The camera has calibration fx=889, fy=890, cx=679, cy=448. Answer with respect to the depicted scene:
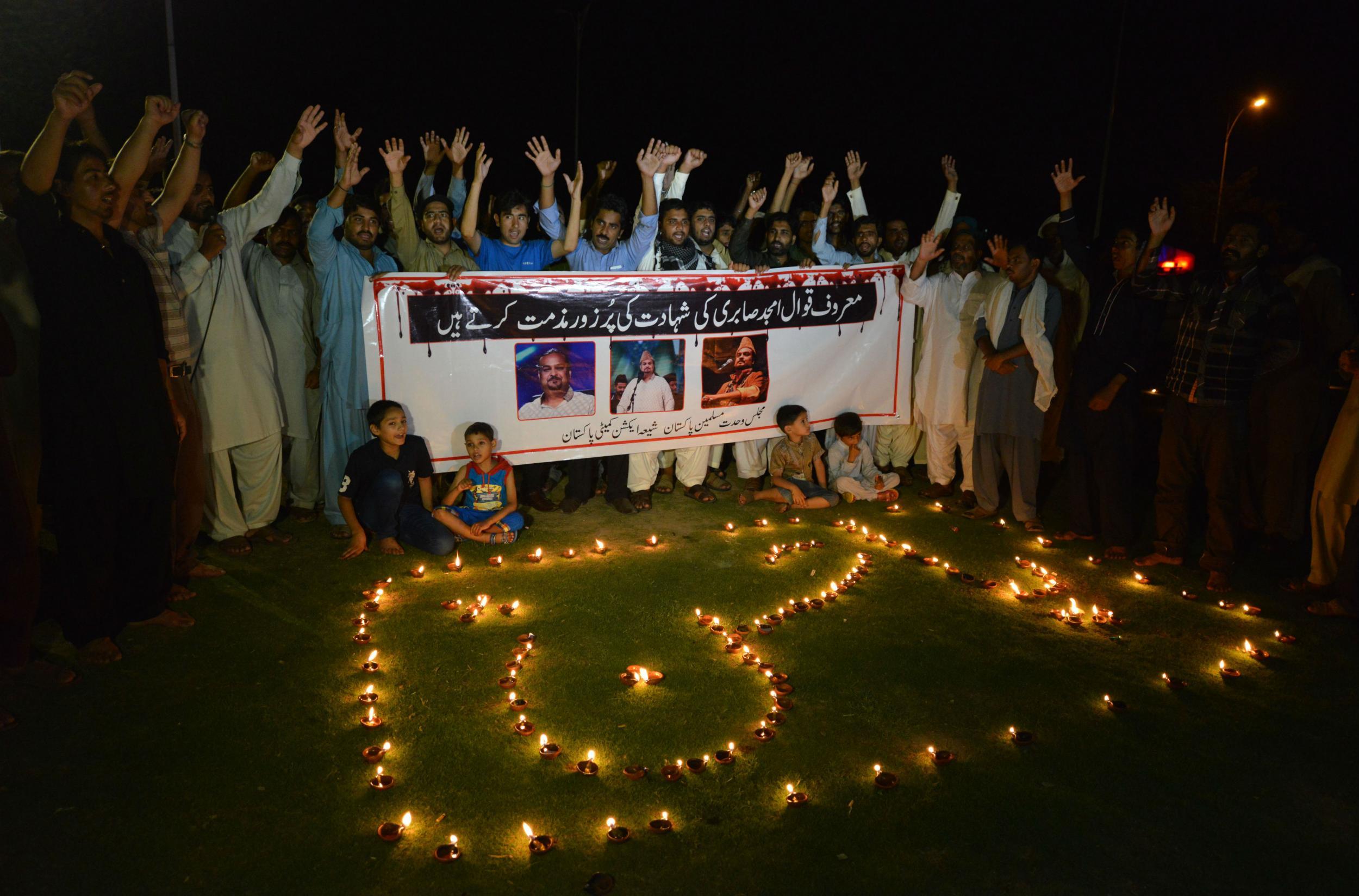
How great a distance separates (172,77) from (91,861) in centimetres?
Result: 1331

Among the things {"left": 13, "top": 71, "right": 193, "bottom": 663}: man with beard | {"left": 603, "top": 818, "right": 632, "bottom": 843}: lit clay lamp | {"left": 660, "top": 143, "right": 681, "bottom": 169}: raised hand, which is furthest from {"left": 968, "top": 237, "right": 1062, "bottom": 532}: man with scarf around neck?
{"left": 13, "top": 71, "right": 193, "bottom": 663}: man with beard

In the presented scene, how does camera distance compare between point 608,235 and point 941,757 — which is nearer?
point 941,757

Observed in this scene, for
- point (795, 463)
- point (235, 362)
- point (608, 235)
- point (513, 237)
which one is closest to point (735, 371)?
point (795, 463)

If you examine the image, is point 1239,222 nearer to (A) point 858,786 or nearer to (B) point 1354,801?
(B) point 1354,801

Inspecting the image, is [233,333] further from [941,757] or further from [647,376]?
[941,757]

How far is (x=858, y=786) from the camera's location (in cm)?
353

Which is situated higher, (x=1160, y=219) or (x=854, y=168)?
(x=854, y=168)

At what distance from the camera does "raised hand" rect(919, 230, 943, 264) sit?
720 centimetres

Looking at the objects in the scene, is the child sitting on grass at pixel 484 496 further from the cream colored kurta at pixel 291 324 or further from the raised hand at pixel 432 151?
the raised hand at pixel 432 151

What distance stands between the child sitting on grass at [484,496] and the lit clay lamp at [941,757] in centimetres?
331

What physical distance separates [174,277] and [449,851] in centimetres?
375

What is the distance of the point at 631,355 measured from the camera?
689 centimetres

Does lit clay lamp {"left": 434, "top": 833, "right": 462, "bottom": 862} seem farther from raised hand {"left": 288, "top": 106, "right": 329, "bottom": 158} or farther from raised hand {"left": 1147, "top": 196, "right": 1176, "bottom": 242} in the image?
raised hand {"left": 1147, "top": 196, "right": 1176, "bottom": 242}

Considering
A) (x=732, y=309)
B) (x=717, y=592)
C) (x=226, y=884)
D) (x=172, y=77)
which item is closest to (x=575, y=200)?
(x=732, y=309)
